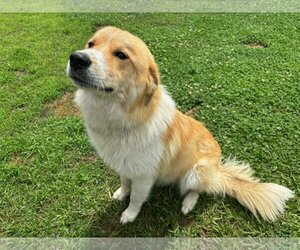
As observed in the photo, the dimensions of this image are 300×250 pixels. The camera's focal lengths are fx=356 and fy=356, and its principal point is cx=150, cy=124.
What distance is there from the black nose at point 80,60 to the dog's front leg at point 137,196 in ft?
3.54

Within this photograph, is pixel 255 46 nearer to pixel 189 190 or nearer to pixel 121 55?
pixel 189 190

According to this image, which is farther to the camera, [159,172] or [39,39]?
[39,39]

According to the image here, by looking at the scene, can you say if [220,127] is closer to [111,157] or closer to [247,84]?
[247,84]

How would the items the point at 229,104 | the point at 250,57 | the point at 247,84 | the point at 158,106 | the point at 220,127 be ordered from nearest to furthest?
the point at 158,106
the point at 220,127
the point at 229,104
the point at 247,84
the point at 250,57

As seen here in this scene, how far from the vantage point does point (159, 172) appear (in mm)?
3010

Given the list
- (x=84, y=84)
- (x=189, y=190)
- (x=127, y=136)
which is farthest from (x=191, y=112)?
(x=84, y=84)

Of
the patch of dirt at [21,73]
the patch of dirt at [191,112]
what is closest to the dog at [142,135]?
the patch of dirt at [191,112]

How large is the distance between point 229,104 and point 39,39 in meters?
3.44

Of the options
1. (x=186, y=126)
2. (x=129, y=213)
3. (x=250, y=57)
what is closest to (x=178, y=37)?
(x=250, y=57)

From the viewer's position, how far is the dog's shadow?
314cm

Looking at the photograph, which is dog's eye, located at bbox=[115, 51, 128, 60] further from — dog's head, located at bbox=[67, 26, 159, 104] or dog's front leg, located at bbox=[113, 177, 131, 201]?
dog's front leg, located at bbox=[113, 177, 131, 201]

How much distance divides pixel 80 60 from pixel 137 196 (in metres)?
1.31

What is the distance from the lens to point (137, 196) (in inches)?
119

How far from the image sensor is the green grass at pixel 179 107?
3229 millimetres
